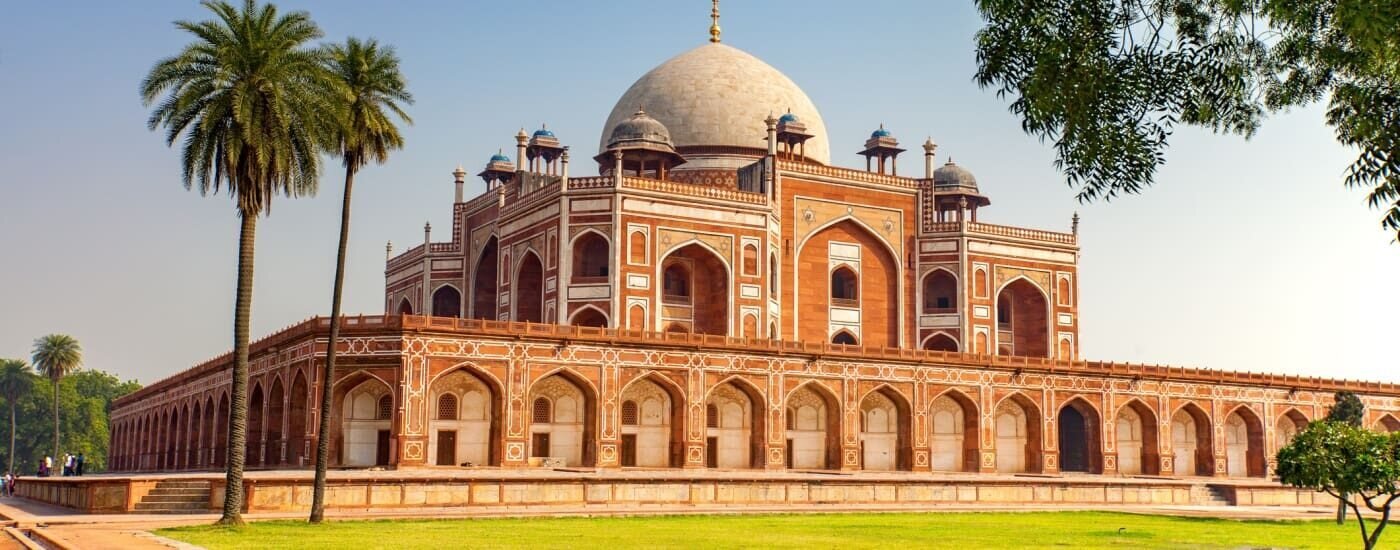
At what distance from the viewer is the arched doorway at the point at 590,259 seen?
44.3 m

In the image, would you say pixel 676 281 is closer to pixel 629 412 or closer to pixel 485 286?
pixel 629 412

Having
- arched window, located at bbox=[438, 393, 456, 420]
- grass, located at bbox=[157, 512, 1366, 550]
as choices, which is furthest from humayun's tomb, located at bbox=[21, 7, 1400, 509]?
grass, located at bbox=[157, 512, 1366, 550]

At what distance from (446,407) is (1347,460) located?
23.9 meters

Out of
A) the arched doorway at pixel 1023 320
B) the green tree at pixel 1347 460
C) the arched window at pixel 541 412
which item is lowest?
the green tree at pixel 1347 460

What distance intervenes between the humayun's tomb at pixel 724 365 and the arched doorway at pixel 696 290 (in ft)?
0.33

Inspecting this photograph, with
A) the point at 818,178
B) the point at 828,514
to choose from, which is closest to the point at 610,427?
the point at 828,514

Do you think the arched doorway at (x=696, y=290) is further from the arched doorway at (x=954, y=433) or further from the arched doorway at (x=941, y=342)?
the arched doorway at (x=941, y=342)

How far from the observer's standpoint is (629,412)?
1533 inches

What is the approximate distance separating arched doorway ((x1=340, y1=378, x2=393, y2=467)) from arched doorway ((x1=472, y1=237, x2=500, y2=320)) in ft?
51.4

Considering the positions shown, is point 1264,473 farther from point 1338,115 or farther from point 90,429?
point 90,429

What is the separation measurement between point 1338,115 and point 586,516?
16.2 meters

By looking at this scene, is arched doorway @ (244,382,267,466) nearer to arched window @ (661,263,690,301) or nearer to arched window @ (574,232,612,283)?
arched window @ (574,232,612,283)

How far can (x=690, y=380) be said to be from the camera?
3872 cm

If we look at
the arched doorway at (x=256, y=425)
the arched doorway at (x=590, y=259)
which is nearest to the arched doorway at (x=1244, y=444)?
the arched doorway at (x=590, y=259)
